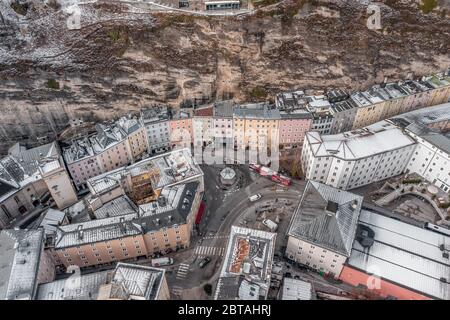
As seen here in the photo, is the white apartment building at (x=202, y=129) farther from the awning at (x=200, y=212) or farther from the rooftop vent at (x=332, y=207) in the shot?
the rooftop vent at (x=332, y=207)

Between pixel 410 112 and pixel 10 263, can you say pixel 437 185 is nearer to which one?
pixel 410 112

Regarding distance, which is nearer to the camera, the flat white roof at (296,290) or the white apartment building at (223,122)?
the flat white roof at (296,290)

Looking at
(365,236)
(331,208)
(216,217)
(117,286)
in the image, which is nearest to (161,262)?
(216,217)

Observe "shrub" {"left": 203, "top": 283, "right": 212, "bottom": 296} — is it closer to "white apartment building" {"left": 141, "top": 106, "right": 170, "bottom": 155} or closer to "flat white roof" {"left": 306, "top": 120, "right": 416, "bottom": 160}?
"flat white roof" {"left": 306, "top": 120, "right": 416, "bottom": 160}

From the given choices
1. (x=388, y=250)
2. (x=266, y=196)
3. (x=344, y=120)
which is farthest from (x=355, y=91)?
(x=388, y=250)

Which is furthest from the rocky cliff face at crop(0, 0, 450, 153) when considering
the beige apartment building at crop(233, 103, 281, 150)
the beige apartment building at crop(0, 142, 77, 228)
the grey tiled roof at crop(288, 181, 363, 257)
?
the grey tiled roof at crop(288, 181, 363, 257)

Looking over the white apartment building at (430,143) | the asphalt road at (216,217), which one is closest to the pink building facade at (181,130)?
the asphalt road at (216,217)
